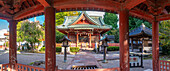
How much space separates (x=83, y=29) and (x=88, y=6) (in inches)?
465

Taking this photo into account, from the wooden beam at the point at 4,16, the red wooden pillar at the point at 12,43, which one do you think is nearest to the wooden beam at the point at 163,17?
the red wooden pillar at the point at 12,43

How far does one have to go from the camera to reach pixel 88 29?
1490 cm

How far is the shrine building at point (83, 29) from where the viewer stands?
A: 49.0ft

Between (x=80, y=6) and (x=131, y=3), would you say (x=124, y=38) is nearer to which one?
(x=131, y=3)

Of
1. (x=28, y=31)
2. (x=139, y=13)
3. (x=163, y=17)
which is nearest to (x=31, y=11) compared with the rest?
(x=139, y=13)

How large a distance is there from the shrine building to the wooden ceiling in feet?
35.2

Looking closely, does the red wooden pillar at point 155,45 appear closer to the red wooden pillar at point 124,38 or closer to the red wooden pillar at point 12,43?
the red wooden pillar at point 124,38

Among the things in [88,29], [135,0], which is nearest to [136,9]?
[135,0]

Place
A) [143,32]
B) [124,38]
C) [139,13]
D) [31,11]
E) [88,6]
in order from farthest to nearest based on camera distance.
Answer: [143,32], [139,13], [31,11], [88,6], [124,38]

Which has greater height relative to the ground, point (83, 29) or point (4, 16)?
point (83, 29)

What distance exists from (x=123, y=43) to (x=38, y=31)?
13955mm

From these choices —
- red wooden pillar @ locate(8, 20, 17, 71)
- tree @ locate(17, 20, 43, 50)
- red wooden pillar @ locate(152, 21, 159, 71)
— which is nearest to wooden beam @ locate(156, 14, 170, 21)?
red wooden pillar @ locate(152, 21, 159, 71)

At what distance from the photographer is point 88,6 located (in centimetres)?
313

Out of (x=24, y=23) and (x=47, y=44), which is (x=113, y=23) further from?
(x=47, y=44)
